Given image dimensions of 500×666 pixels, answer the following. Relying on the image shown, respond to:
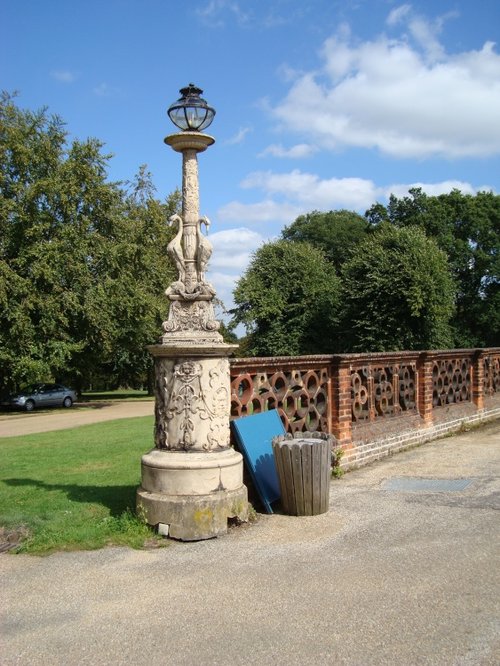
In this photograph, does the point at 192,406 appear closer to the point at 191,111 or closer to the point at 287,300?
the point at 191,111

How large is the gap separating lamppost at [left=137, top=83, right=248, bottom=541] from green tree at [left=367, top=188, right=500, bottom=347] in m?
33.5

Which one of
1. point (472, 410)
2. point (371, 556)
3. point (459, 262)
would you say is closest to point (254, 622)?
point (371, 556)

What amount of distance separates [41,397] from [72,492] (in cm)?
2664

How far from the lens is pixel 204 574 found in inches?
199

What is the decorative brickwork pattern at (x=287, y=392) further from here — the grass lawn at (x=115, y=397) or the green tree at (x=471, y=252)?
the grass lawn at (x=115, y=397)

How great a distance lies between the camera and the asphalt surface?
3693mm

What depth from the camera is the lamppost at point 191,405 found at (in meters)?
6.14

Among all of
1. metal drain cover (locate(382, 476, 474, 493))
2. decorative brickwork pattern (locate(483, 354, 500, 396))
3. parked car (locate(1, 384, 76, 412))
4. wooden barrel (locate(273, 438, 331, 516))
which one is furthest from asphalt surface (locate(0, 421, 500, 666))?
parked car (locate(1, 384, 76, 412))

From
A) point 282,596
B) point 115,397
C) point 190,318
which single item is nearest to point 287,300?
point 115,397

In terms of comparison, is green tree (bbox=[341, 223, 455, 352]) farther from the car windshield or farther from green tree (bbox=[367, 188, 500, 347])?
the car windshield

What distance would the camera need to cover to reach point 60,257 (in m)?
26.9

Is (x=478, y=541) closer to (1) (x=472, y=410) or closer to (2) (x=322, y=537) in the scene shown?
(2) (x=322, y=537)

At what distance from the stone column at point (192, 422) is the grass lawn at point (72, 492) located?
0.37 meters

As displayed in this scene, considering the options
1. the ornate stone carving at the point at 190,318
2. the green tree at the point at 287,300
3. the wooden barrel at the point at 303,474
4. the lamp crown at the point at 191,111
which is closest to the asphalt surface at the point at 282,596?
the wooden barrel at the point at 303,474
